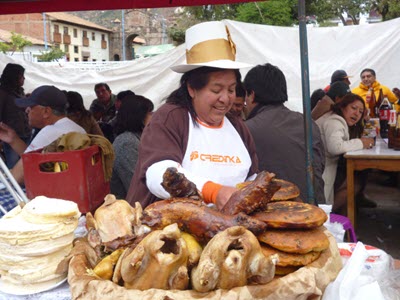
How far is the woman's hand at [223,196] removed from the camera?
4.91 ft

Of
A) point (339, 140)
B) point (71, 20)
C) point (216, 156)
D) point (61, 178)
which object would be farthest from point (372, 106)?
point (71, 20)

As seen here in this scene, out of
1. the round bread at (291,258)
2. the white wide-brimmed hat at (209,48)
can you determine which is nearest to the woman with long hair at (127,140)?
the white wide-brimmed hat at (209,48)

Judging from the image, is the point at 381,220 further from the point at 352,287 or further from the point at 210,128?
the point at 352,287

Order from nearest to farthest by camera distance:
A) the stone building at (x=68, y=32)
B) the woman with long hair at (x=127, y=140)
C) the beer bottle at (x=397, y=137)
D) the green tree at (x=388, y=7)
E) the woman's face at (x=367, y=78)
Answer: the woman with long hair at (x=127, y=140)
the beer bottle at (x=397, y=137)
the woman's face at (x=367, y=78)
the green tree at (x=388, y=7)
the stone building at (x=68, y=32)

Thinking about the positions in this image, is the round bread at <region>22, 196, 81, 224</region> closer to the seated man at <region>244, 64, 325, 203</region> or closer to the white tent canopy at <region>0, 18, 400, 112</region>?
the seated man at <region>244, 64, 325, 203</region>

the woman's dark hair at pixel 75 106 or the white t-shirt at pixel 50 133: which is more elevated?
the woman's dark hair at pixel 75 106

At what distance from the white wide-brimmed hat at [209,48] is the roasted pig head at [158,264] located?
100cm

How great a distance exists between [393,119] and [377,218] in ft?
4.89

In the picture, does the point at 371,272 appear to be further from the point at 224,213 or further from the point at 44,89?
the point at 44,89

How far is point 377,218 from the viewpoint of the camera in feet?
19.0

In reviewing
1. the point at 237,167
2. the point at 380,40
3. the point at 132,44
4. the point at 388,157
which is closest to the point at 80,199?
the point at 237,167

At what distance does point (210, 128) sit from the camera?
210 cm

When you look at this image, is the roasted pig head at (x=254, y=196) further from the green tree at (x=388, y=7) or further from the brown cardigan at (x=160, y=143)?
the green tree at (x=388, y=7)

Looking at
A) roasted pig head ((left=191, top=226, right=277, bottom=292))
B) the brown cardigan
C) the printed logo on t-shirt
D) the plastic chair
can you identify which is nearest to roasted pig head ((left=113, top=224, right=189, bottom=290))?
roasted pig head ((left=191, top=226, right=277, bottom=292))
